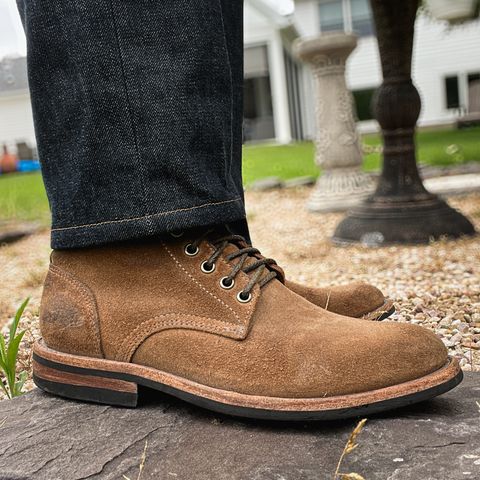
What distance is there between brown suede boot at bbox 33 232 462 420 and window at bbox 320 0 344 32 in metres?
19.7

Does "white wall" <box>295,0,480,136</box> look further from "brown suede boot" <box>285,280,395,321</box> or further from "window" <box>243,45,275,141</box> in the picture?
"brown suede boot" <box>285,280,395,321</box>

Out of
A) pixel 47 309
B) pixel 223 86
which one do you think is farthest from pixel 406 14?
pixel 47 309

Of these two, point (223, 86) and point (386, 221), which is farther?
point (386, 221)

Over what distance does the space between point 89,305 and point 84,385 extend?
0.43ft

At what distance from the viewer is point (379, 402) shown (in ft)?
2.99

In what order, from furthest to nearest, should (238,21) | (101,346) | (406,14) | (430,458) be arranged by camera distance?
(406,14) < (238,21) < (101,346) < (430,458)

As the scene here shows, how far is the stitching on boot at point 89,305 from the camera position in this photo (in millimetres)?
1041

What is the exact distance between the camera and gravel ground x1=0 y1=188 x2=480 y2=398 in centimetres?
167

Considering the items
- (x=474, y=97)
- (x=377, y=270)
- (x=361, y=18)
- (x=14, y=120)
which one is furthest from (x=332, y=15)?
(x=377, y=270)

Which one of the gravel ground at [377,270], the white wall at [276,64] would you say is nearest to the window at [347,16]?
the white wall at [276,64]

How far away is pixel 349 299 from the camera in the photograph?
127cm

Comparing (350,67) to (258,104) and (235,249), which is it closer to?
(258,104)

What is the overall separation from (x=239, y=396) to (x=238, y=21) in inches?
26.9

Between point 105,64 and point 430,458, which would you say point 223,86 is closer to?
point 105,64
